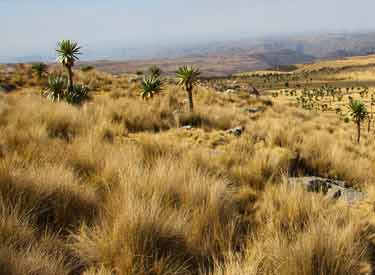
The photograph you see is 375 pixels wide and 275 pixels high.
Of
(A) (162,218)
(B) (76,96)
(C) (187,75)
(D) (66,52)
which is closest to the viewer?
(A) (162,218)

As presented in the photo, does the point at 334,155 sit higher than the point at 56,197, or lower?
lower

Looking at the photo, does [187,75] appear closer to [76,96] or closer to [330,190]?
[76,96]

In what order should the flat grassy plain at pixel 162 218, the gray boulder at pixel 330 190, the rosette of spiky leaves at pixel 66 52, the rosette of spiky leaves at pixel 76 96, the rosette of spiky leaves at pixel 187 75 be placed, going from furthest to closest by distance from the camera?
1. the rosette of spiky leaves at pixel 66 52
2. the rosette of spiky leaves at pixel 187 75
3. the rosette of spiky leaves at pixel 76 96
4. the gray boulder at pixel 330 190
5. the flat grassy plain at pixel 162 218

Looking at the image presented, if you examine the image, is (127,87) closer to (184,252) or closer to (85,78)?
(85,78)

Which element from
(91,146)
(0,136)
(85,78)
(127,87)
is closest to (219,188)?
(91,146)

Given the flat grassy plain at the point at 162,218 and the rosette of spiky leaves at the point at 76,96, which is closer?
the flat grassy plain at the point at 162,218

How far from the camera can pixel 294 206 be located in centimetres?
465

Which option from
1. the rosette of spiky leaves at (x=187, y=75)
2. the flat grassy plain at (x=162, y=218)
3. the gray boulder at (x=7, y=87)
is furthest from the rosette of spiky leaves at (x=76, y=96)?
the flat grassy plain at (x=162, y=218)

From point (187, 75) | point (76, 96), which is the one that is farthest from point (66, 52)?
point (187, 75)

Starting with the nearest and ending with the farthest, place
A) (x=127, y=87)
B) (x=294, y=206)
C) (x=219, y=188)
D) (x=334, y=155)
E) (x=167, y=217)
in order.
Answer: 1. (x=167, y=217)
2. (x=294, y=206)
3. (x=219, y=188)
4. (x=334, y=155)
5. (x=127, y=87)

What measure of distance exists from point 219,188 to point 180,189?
20.5 inches

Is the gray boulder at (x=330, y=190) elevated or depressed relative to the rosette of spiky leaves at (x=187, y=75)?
depressed

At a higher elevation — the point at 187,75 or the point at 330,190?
the point at 187,75

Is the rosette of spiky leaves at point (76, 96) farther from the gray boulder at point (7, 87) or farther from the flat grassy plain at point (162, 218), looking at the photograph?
the flat grassy plain at point (162, 218)
